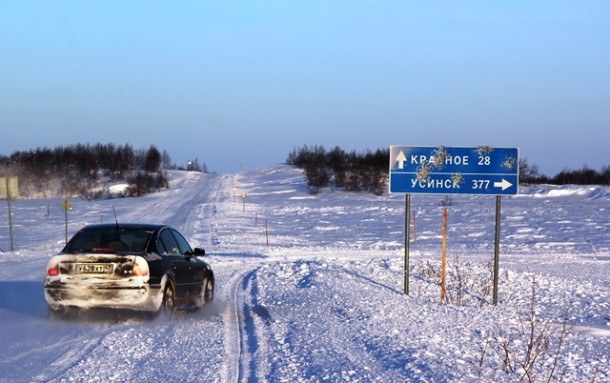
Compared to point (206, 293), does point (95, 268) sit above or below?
above

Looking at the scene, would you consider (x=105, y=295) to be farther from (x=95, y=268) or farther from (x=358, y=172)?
(x=358, y=172)

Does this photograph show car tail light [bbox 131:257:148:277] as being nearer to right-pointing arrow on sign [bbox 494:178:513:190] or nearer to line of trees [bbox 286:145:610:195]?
right-pointing arrow on sign [bbox 494:178:513:190]

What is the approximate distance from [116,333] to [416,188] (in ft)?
22.0

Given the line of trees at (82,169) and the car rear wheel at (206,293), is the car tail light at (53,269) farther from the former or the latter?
the line of trees at (82,169)

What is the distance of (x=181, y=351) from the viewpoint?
28.6 ft

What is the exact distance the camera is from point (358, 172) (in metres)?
86.0

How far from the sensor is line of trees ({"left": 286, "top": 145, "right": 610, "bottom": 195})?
8303cm

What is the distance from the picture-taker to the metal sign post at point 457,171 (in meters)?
13.9

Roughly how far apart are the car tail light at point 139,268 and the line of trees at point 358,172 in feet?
229

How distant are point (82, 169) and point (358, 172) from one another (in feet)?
149

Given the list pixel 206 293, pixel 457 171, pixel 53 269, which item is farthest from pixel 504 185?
pixel 53 269

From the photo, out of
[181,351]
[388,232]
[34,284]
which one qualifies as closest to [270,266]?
[34,284]

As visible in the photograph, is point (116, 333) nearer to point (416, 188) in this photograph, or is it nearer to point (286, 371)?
point (286, 371)

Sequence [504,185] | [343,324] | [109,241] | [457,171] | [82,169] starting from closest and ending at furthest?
[343,324]
[109,241]
[504,185]
[457,171]
[82,169]
